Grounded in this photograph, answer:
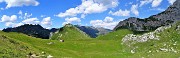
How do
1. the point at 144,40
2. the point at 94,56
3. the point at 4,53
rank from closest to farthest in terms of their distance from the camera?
the point at 4,53
the point at 94,56
the point at 144,40

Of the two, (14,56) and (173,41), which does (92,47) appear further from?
(14,56)

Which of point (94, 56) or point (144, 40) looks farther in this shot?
point (144, 40)

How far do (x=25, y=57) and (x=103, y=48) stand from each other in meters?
109

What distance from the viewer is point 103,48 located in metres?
189

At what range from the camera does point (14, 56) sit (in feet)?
265

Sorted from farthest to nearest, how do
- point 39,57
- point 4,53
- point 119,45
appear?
point 119,45, point 39,57, point 4,53

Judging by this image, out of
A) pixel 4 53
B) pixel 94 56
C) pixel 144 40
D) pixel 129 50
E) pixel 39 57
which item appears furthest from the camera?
pixel 144 40

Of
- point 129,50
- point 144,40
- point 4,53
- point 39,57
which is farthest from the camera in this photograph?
point 144,40

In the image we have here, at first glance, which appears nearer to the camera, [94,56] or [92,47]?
[94,56]

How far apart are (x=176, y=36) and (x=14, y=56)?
123 m

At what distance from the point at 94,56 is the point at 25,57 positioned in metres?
64.6

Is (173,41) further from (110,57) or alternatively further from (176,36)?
(110,57)

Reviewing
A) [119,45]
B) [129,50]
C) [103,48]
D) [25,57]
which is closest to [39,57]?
[25,57]

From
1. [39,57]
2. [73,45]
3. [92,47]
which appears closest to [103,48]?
[92,47]
